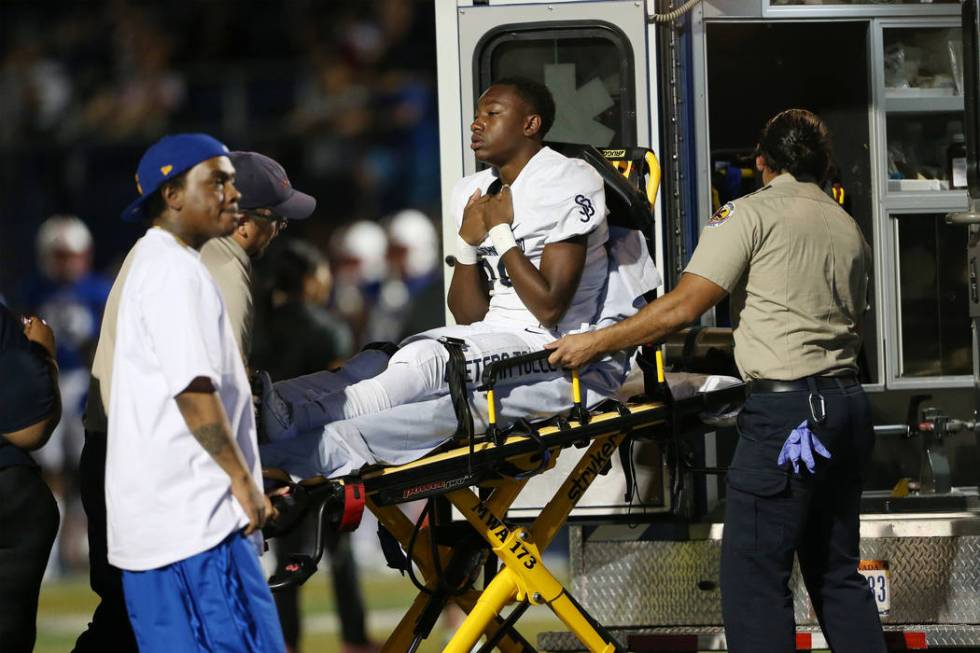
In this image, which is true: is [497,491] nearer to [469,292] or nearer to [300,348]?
[469,292]

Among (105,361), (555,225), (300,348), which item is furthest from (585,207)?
(300,348)

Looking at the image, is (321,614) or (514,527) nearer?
(514,527)

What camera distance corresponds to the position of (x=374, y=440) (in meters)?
3.67

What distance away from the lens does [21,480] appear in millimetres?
3760

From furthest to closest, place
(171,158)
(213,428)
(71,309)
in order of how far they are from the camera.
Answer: (71,309)
(171,158)
(213,428)

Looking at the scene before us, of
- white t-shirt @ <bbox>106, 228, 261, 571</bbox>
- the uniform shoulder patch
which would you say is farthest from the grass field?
white t-shirt @ <bbox>106, 228, 261, 571</bbox>

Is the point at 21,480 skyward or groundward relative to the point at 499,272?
groundward

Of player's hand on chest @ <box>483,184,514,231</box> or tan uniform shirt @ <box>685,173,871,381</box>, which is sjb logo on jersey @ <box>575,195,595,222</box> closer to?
player's hand on chest @ <box>483,184,514,231</box>

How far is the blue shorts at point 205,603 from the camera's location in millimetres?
2861

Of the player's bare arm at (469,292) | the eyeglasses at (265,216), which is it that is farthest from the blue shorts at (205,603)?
the player's bare arm at (469,292)

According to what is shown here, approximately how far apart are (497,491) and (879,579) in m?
1.42

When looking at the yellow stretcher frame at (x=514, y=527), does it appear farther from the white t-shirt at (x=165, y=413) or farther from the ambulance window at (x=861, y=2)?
the ambulance window at (x=861, y=2)

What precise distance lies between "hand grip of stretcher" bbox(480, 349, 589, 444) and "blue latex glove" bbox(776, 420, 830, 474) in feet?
1.81

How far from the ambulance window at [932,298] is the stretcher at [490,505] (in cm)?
169
